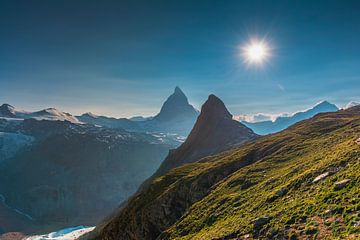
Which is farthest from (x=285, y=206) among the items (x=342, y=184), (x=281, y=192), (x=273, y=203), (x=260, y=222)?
(x=342, y=184)

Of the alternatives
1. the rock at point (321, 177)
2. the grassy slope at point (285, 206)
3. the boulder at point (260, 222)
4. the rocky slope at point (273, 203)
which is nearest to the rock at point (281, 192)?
the rocky slope at point (273, 203)

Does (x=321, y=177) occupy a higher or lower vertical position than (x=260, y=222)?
higher

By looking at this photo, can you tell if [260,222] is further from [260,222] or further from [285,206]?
[285,206]

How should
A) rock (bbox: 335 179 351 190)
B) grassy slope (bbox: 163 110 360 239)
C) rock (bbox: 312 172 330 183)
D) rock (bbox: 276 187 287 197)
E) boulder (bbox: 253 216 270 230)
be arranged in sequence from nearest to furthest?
grassy slope (bbox: 163 110 360 239) → rock (bbox: 335 179 351 190) → boulder (bbox: 253 216 270 230) → rock (bbox: 312 172 330 183) → rock (bbox: 276 187 287 197)

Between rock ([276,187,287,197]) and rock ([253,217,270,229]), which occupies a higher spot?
rock ([276,187,287,197])

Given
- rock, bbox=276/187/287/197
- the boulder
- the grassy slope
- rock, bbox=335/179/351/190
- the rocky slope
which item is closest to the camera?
the grassy slope

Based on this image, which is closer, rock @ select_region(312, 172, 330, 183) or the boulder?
the boulder

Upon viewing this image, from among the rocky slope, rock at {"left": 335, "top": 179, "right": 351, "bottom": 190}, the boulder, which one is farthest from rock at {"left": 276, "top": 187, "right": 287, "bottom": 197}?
rock at {"left": 335, "top": 179, "right": 351, "bottom": 190}

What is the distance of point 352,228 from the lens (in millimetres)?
28625

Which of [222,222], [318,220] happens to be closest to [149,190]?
[222,222]

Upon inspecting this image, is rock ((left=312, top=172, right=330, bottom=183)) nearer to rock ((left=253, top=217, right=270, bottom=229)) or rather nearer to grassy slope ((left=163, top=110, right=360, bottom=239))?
grassy slope ((left=163, top=110, right=360, bottom=239))

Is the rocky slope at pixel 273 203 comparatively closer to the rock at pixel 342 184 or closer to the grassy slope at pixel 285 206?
the grassy slope at pixel 285 206

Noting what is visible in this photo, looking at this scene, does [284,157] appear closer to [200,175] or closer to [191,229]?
[200,175]

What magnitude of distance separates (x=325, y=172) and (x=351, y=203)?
11.9 metres
